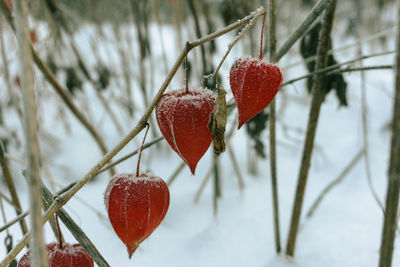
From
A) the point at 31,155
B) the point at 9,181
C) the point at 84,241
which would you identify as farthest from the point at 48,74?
the point at 31,155

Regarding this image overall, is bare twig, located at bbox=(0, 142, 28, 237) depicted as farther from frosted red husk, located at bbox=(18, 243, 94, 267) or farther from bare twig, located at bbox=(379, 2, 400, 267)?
bare twig, located at bbox=(379, 2, 400, 267)

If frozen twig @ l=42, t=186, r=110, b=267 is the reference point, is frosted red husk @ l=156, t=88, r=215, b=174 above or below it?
above

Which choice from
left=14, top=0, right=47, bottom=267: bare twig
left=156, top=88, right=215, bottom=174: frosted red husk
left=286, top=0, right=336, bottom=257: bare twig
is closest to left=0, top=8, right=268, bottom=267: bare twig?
left=156, top=88, right=215, bottom=174: frosted red husk

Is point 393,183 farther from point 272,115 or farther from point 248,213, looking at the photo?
point 248,213

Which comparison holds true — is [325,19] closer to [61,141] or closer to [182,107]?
[182,107]

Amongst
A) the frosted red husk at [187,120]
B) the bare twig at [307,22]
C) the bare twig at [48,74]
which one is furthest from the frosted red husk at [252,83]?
the bare twig at [48,74]

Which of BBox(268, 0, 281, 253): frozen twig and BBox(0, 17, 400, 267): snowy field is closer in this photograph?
BBox(268, 0, 281, 253): frozen twig
